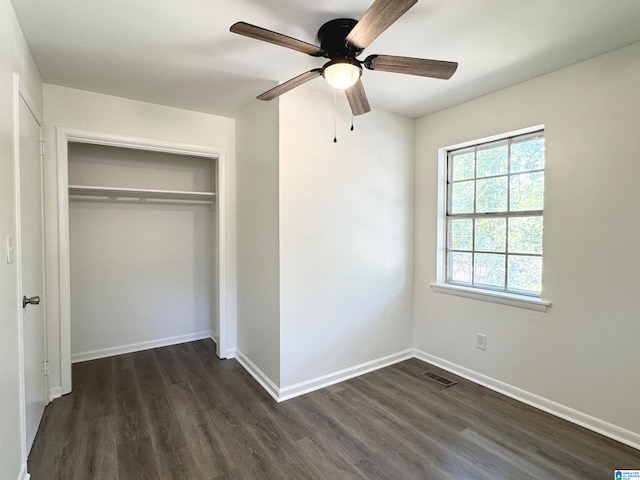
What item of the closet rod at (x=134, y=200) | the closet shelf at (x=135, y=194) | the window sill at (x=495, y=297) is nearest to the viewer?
the window sill at (x=495, y=297)

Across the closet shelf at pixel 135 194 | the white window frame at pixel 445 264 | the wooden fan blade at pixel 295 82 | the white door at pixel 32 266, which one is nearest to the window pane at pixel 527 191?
the white window frame at pixel 445 264

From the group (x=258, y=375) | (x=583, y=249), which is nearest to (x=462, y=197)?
(x=583, y=249)

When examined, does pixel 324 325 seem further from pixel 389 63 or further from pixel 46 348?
pixel 46 348

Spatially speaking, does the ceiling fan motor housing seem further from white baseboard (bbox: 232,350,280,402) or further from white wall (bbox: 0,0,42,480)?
white baseboard (bbox: 232,350,280,402)

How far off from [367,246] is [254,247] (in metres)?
1.04

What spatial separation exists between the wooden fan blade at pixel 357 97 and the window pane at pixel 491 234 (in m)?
1.55

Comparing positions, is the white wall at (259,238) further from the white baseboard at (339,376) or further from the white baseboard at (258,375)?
the white baseboard at (339,376)

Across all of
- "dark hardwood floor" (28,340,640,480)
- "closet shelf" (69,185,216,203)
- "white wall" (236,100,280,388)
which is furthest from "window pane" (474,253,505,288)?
"closet shelf" (69,185,216,203)

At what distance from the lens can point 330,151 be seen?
2803 mm

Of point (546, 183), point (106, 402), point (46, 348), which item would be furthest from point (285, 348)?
point (546, 183)

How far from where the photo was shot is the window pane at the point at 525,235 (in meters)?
2.57

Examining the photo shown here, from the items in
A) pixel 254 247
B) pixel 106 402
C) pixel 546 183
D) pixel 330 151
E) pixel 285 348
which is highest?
→ pixel 330 151

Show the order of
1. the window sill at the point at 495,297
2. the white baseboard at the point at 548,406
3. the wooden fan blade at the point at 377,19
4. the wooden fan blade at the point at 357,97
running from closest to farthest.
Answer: the wooden fan blade at the point at 377,19 < the wooden fan blade at the point at 357,97 < the white baseboard at the point at 548,406 < the window sill at the point at 495,297

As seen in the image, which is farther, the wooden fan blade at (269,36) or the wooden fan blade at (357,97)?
the wooden fan blade at (357,97)
